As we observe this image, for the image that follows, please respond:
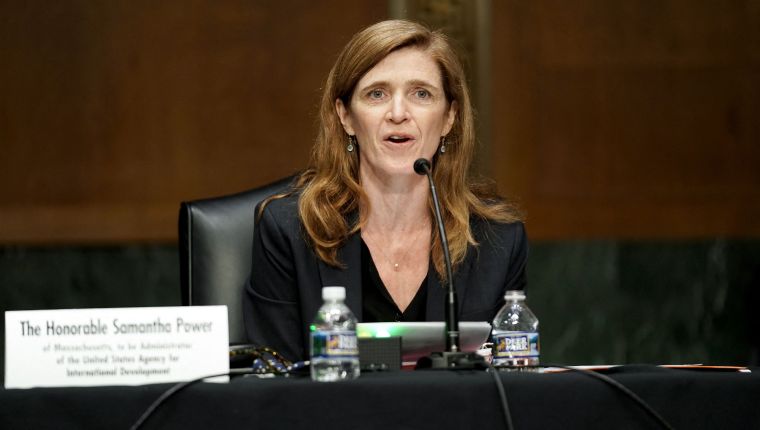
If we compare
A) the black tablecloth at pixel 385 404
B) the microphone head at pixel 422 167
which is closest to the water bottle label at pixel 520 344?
the black tablecloth at pixel 385 404

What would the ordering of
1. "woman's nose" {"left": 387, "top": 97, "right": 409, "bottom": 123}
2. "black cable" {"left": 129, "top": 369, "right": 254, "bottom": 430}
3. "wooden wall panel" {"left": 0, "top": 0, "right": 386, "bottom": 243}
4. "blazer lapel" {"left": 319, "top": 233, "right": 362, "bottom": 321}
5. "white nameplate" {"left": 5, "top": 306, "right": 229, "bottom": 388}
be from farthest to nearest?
1. "wooden wall panel" {"left": 0, "top": 0, "right": 386, "bottom": 243}
2. "woman's nose" {"left": 387, "top": 97, "right": 409, "bottom": 123}
3. "blazer lapel" {"left": 319, "top": 233, "right": 362, "bottom": 321}
4. "white nameplate" {"left": 5, "top": 306, "right": 229, "bottom": 388}
5. "black cable" {"left": 129, "top": 369, "right": 254, "bottom": 430}

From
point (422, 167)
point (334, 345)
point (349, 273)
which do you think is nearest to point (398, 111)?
point (349, 273)

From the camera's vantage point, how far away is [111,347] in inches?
66.0

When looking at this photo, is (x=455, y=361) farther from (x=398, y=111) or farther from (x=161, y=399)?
(x=398, y=111)

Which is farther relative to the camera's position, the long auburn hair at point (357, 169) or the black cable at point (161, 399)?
the long auburn hair at point (357, 169)

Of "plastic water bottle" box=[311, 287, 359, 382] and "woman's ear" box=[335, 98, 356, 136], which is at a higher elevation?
"woman's ear" box=[335, 98, 356, 136]

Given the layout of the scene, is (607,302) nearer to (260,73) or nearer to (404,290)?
(260,73)

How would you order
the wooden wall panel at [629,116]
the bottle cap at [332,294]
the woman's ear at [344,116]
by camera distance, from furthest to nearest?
1. the wooden wall panel at [629,116]
2. the woman's ear at [344,116]
3. the bottle cap at [332,294]

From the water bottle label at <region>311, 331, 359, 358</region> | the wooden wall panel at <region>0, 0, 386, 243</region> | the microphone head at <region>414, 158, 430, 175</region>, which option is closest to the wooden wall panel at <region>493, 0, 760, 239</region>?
the wooden wall panel at <region>0, 0, 386, 243</region>

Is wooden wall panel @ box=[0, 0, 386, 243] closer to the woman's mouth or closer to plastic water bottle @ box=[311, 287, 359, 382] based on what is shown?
the woman's mouth

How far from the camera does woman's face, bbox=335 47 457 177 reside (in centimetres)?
269

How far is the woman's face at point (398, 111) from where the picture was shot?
2.69 metres

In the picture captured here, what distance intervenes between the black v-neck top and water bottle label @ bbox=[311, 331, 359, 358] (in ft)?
3.10

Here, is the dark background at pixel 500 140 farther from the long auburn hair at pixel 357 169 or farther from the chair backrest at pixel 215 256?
the chair backrest at pixel 215 256
